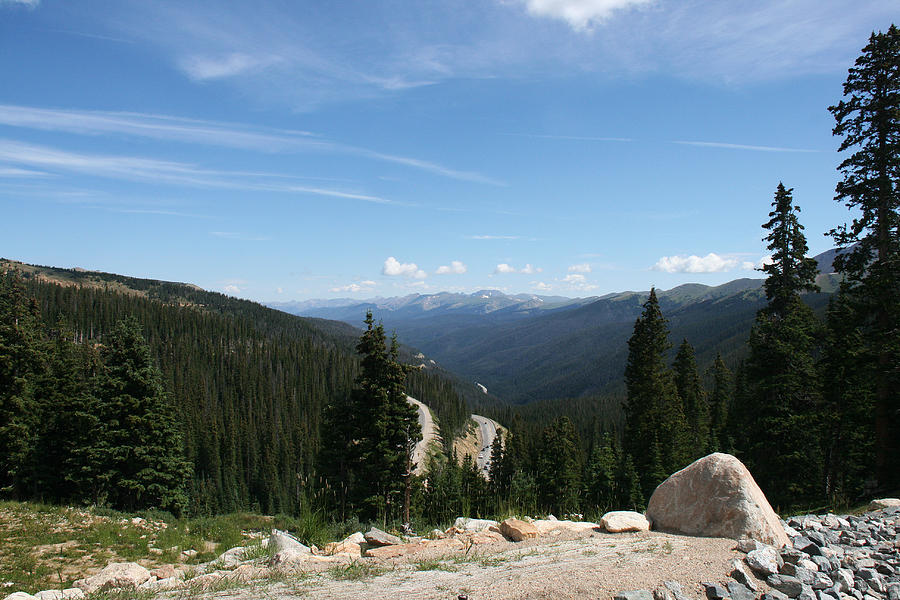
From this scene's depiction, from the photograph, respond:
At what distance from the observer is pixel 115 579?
289 inches

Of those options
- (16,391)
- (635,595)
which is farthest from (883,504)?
(16,391)

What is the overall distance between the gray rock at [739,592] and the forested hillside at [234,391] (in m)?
26.3

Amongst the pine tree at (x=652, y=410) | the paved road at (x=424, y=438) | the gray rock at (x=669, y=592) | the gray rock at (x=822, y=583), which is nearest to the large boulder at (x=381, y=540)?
the gray rock at (x=669, y=592)

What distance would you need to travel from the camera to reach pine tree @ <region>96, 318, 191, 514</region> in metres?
28.7

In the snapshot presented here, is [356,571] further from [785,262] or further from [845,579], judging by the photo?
[785,262]

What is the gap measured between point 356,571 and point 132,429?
29.9 metres

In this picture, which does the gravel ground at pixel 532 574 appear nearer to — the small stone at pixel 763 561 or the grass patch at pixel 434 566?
the grass patch at pixel 434 566

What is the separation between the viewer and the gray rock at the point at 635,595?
5.04 m

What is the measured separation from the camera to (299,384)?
120438 millimetres

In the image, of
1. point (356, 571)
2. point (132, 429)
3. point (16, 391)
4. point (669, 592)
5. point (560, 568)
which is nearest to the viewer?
point (669, 592)

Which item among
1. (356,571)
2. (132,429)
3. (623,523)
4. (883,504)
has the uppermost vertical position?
(356,571)

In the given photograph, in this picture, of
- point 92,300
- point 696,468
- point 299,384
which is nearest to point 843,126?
point 696,468

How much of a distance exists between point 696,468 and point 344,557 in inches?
291

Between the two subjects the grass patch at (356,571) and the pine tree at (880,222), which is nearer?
the grass patch at (356,571)
